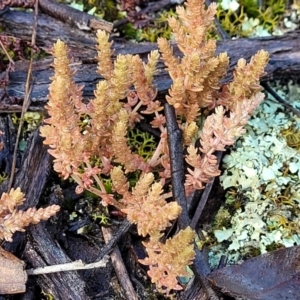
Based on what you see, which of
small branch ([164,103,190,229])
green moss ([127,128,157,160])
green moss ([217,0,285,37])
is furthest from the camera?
green moss ([217,0,285,37])

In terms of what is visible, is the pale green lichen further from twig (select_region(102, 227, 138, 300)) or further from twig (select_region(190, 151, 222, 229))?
twig (select_region(102, 227, 138, 300))

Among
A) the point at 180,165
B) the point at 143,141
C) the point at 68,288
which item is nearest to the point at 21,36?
the point at 143,141

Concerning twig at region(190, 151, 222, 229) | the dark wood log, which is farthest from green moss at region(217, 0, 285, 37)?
twig at region(190, 151, 222, 229)

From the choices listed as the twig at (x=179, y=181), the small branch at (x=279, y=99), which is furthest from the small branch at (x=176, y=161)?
the small branch at (x=279, y=99)

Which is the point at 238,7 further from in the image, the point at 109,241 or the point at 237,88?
the point at 109,241

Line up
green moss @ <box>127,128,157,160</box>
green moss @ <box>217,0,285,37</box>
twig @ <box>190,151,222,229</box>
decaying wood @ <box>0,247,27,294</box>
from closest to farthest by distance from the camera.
Answer: 1. decaying wood @ <box>0,247,27,294</box>
2. twig @ <box>190,151,222,229</box>
3. green moss @ <box>127,128,157,160</box>
4. green moss @ <box>217,0,285,37</box>

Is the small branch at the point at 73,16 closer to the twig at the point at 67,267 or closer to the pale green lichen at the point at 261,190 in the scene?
the pale green lichen at the point at 261,190
